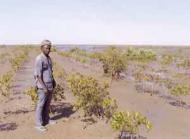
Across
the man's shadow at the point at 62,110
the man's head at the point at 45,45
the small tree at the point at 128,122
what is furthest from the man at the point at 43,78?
the small tree at the point at 128,122

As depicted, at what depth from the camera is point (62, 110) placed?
37.1 feet

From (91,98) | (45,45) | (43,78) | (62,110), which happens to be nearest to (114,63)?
(62,110)

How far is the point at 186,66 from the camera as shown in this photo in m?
32.8

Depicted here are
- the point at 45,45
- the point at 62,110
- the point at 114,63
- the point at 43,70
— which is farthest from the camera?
the point at 114,63

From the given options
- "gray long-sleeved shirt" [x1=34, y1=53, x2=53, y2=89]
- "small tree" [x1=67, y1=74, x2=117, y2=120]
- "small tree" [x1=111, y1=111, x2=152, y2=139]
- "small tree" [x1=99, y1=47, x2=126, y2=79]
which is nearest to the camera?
"small tree" [x1=111, y1=111, x2=152, y2=139]

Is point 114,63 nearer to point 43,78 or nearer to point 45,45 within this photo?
point 43,78

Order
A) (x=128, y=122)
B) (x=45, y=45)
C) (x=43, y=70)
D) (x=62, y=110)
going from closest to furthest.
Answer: (x=128, y=122) → (x=45, y=45) → (x=43, y=70) → (x=62, y=110)

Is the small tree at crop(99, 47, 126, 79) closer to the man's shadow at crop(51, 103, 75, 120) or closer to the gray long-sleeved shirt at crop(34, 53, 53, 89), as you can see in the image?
the man's shadow at crop(51, 103, 75, 120)

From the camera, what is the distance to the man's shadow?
10594 millimetres

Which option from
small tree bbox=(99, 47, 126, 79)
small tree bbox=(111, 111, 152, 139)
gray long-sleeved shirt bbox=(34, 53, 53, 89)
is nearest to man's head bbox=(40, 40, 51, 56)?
gray long-sleeved shirt bbox=(34, 53, 53, 89)

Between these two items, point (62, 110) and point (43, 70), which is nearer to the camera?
point (43, 70)

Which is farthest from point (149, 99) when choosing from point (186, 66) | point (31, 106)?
point (186, 66)

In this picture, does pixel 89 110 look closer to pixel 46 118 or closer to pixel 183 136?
pixel 46 118

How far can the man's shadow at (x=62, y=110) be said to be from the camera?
1059 cm
